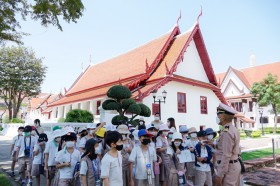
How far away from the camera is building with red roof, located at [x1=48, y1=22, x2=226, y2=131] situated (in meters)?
17.8

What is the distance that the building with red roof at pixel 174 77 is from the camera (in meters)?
17.8

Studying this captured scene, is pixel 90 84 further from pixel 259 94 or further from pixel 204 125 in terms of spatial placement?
pixel 259 94

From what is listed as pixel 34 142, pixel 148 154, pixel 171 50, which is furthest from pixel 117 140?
pixel 171 50

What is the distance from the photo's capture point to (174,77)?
17.5 m

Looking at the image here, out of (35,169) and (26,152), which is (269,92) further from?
(35,169)

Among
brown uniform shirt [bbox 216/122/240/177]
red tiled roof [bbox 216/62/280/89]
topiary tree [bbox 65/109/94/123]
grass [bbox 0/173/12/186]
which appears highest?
red tiled roof [bbox 216/62/280/89]

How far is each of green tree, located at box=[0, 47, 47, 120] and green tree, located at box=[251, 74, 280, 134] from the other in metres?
37.1

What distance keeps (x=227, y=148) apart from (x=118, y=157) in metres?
1.74

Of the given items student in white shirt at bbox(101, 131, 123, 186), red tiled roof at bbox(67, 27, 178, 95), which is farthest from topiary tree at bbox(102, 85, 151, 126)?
student in white shirt at bbox(101, 131, 123, 186)

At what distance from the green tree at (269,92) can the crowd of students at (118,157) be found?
32189 millimetres

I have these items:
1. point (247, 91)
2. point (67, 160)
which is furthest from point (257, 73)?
point (67, 160)

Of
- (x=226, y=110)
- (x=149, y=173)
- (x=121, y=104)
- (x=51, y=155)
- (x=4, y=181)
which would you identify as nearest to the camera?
(x=226, y=110)

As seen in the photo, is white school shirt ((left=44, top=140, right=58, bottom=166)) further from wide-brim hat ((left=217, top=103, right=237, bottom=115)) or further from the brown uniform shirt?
wide-brim hat ((left=217, top=103, right=237, bottom=115))

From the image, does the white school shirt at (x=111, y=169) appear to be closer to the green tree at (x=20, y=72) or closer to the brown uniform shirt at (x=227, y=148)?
the brown uniform shirt at (x=227, y=148)
